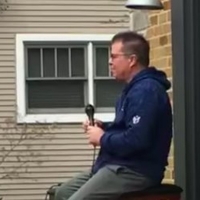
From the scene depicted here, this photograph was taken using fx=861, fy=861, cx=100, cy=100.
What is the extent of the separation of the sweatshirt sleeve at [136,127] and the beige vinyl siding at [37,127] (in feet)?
22.6

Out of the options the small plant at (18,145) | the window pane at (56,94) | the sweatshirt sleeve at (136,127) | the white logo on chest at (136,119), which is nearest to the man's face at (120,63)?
the sweatshirt sleeve at (136,127)

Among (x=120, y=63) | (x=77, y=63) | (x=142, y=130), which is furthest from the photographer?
(x=77, y=63)

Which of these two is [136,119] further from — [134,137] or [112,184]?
[112,184]

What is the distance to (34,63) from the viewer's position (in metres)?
11.5

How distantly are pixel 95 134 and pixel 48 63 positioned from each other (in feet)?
23.2

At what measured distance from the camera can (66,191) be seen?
4.82m

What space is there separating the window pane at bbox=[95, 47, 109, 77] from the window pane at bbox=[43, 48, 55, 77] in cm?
59

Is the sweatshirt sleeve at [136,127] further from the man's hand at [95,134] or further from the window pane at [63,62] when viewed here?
the window pane at [63,62]

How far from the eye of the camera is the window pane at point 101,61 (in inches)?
456

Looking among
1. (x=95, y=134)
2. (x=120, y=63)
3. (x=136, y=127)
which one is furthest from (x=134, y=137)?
(x=120, y=63)

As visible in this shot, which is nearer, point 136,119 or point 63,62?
point 136,119

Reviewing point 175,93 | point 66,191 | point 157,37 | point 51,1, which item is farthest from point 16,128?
point 66,191

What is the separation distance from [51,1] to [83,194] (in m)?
7.24

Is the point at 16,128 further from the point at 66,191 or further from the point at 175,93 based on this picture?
the point at 66,191
